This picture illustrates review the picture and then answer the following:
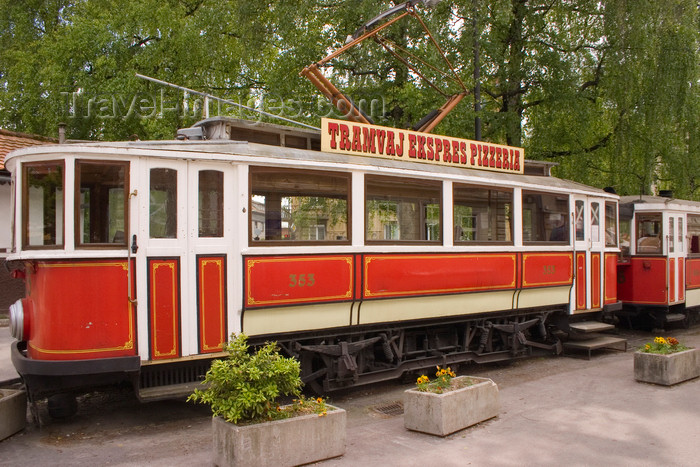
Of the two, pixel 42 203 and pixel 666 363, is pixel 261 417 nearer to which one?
pixel 42 203

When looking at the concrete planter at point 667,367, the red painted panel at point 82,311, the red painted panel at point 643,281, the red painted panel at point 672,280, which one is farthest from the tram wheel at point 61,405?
the red painted panel at point 672,280

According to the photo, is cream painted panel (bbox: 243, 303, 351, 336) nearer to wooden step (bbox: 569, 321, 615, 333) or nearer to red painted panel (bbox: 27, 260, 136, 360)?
red painted panel (bbox: 27, 260, 136, 360)

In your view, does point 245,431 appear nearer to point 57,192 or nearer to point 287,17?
point 57,192

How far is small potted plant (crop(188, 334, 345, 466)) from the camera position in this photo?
502 centimetres

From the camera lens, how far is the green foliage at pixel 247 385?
5.07m

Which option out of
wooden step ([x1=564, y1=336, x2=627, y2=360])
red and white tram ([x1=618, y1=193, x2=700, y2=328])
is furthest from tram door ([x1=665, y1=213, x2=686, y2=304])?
wooden step ([x1=564, y1=336, x2=627, y2=360])

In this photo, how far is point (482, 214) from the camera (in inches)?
363

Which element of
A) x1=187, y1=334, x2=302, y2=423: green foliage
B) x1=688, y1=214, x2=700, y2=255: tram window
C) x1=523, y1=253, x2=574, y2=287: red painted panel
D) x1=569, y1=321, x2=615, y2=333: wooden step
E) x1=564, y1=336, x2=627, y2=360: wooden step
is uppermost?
x1=688, y1=214, x2=700, y2=255: tram window

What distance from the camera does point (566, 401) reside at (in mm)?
7770

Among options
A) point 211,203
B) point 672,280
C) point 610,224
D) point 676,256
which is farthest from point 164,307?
point 676,256

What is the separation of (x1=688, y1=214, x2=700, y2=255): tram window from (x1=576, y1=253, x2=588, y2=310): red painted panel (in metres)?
4.88

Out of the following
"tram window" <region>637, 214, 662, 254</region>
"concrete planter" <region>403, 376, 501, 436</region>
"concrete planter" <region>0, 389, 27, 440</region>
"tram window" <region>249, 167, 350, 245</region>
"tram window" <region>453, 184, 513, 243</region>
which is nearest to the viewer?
"concrete planter" <region>0, 389, 27, 440</region>

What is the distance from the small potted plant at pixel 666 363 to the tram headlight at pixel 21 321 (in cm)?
757

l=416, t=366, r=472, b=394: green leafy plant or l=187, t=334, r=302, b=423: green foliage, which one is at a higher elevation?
l=187, t=334, r=302, b=423: green foliage
